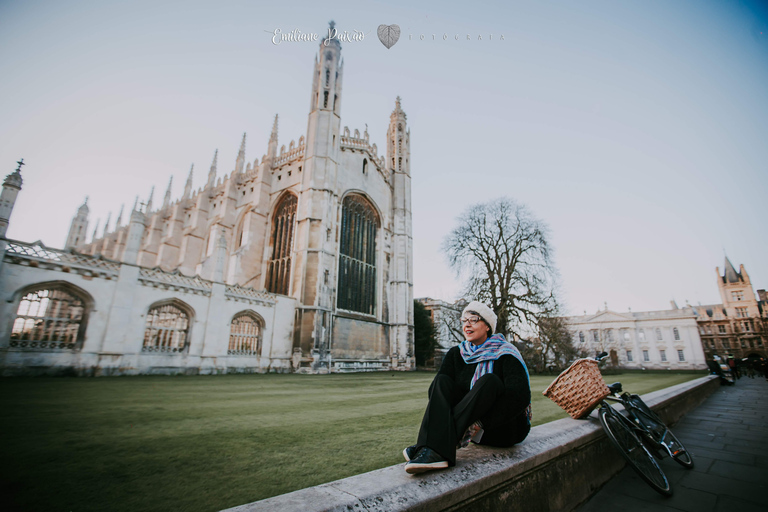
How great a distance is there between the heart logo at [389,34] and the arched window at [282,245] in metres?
15.2

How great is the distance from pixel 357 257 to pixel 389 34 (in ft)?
52.9

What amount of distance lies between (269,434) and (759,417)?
24.6ft

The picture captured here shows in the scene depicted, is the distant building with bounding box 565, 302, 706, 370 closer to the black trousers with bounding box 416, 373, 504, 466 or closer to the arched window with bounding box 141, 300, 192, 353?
the arched window with bounding box 141, 300, 192, 353

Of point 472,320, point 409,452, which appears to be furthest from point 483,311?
point 409,452

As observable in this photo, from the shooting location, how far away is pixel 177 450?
111 inches

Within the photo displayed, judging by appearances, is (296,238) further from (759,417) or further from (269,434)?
(759,417)

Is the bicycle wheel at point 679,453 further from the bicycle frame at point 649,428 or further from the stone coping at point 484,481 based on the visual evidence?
the stone coping at point 484,481

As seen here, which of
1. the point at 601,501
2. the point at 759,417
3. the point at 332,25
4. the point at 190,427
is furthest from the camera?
the point at 332,25

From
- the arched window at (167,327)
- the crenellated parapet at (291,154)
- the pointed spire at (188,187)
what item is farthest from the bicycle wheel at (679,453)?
the pointed spire at (188,187)

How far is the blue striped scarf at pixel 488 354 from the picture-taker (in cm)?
208

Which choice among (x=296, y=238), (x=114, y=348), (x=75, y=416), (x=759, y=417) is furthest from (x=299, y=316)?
(x=759, y=417)

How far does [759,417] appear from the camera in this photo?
5.41m

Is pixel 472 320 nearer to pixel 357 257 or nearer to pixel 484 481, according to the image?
pixel 484 481

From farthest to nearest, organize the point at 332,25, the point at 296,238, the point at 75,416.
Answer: the point at 332,25 → the point at 296,238 → the point at 75,416
